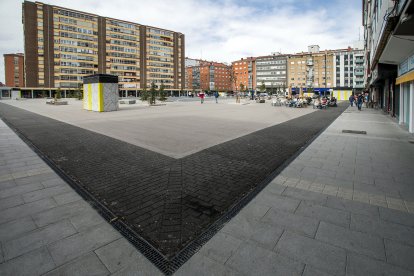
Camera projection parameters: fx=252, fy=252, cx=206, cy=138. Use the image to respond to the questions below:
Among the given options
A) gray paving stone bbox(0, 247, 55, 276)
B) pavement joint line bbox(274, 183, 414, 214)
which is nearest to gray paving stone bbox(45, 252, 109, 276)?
gray paving stone bbox(0, 247, 55, 276)

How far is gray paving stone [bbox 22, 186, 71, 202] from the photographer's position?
167 inches

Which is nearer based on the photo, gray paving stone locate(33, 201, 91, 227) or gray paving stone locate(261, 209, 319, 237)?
gray paving stone locate(261, 209, 319, 237)

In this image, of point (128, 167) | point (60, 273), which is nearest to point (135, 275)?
point (60, 273)

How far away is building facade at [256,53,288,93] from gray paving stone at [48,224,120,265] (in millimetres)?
125498

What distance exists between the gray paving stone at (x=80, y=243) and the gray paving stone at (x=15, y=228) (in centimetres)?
65

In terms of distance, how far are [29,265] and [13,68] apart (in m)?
155

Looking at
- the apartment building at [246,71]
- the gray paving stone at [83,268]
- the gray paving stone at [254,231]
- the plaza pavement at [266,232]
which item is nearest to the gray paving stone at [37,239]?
the plaza pavement at [266,232]

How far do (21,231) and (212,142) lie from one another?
6.46 m

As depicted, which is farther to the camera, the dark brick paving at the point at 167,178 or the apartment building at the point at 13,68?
the apartment building at the point at 13,68

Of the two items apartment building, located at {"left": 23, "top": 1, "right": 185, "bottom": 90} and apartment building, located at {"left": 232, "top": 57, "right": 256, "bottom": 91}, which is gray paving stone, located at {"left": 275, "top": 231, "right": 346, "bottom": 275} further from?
apartment building, located at {"left": 232, "top": 57, "right": 256, "bottom": 91}

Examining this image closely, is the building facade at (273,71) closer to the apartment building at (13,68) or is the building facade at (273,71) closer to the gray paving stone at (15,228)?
the apartment building at (13,68)

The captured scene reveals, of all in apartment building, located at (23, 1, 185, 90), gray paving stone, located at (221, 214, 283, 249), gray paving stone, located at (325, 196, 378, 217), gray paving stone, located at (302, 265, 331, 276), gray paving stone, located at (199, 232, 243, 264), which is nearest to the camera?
gray paving stone, located at (302, 265, 331, 276)

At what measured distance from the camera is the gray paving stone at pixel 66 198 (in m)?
4.10

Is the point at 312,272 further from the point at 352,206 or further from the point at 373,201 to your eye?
the point at 373,201
